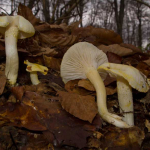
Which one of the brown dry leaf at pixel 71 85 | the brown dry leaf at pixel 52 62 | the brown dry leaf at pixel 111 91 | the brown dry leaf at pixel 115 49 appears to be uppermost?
the brown dry leaf at pixel 115 49

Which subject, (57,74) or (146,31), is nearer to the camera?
(57,74)

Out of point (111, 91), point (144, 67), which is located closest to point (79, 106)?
point (111, 91)

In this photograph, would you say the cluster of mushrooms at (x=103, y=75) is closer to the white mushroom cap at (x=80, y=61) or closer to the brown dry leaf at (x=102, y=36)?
the white mushroom cap at (x=80, y=61)

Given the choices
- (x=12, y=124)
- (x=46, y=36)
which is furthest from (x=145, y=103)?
(x=46, y=36)

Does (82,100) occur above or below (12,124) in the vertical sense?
above

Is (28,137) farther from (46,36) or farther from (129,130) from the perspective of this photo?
(46,36)

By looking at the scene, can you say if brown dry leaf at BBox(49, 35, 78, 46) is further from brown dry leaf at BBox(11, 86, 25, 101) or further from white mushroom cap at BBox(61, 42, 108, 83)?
brown dry leaf at BBox(11, 86, 25, 101)

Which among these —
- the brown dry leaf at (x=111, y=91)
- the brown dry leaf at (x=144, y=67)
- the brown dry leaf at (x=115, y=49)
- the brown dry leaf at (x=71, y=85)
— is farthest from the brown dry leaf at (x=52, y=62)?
the brown dry leaf at (x=144, y=67)

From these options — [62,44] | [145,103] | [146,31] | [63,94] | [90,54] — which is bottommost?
[145,103]
